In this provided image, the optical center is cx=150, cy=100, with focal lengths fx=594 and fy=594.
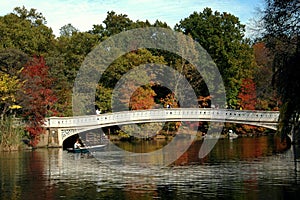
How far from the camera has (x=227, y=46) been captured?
175ft

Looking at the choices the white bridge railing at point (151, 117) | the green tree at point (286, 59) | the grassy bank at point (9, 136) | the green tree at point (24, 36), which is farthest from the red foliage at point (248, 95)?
the green tree at point (286, 59)

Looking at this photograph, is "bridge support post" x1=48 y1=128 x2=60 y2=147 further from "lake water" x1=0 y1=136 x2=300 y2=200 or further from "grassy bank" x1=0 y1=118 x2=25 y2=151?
"lake water" x1=0 y1=136 x2=300 y2=200

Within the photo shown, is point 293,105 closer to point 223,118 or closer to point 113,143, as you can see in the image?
point 223,118

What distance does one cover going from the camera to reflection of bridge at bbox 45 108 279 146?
130 feet

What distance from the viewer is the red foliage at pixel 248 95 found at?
52.2 meters

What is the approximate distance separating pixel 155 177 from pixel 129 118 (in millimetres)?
17184

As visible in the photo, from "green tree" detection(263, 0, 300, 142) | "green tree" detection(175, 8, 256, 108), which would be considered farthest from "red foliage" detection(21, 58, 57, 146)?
"green tree" detection(263, 0, 300, 142)

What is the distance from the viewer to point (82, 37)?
49.2 m

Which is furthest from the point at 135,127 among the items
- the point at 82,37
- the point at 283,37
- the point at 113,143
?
the point at 283,37

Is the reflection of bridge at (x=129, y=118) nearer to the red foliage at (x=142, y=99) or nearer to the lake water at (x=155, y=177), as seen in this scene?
the lake water at (x=155, y=177)

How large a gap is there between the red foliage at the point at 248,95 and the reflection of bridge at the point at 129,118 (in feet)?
40.5

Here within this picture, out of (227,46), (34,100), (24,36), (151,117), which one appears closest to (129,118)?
(151,117)

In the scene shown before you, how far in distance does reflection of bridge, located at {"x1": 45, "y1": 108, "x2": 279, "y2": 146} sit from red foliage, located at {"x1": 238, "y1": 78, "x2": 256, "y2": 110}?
12.4m

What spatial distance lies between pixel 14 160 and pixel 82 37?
19.8 m
